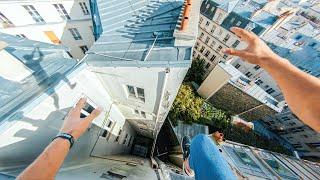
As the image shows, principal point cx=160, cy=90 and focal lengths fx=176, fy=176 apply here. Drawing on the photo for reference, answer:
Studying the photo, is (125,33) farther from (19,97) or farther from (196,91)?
(196,91)

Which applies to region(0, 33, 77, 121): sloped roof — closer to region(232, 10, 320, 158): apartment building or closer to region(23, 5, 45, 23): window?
region(23, 5, 45, 23): window

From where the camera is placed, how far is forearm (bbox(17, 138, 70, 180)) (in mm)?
2091

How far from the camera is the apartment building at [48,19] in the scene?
11867mm

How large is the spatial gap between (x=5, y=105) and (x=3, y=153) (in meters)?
1.45

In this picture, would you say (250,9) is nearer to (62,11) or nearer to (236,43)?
(236,43)

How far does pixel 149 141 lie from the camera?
16.0 meters

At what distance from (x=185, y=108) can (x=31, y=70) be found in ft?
43.1

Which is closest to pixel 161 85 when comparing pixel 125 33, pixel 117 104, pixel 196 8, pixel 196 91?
pixel 125 33

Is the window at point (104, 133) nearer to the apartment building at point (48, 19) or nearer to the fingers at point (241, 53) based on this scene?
the apartment building at point (48, 19)

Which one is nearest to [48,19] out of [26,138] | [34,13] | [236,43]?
[34,13]

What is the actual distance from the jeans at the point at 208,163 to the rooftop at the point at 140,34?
2.70 metres

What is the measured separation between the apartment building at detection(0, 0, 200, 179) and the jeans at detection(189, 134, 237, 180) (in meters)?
2.63

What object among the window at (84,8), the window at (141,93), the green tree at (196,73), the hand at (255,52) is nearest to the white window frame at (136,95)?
the window at (141,93)

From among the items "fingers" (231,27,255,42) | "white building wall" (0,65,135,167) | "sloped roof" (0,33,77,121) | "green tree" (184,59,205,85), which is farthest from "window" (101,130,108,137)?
"green tree" (184,59,205,85)
